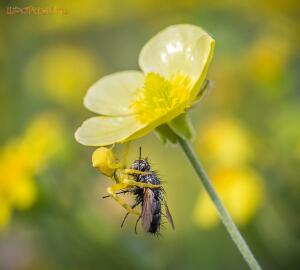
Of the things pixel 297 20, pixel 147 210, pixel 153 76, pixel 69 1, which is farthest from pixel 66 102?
pixel 147 210

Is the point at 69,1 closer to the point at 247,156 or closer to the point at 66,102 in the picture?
the point at 66,102

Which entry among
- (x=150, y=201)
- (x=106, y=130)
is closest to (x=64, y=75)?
(x=106, y=130)

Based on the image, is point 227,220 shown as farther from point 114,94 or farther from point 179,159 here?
point 179,159

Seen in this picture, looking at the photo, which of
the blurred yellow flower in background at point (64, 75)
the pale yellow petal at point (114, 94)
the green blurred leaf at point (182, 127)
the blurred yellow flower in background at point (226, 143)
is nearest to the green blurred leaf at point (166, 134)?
the green blurred leaf at point (182, 127)

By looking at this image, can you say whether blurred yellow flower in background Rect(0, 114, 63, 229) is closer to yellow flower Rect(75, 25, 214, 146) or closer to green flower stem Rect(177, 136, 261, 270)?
yellow flower Rect(75, 25, 214, 146)

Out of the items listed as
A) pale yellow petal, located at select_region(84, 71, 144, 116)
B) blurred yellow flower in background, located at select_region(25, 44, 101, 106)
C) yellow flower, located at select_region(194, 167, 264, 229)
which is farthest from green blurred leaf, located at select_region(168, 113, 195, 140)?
blurred yellow flower in background, located at select_region(25, 44, 101, 106)
